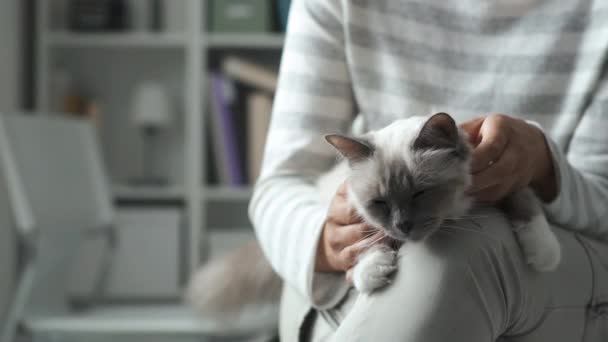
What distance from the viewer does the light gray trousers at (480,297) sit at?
687mm

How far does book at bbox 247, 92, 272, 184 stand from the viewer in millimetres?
2281

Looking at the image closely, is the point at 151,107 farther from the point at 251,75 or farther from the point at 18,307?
the point at 18,307

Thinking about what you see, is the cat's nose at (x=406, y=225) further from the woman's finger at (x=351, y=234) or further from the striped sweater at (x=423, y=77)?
the striped sweater at (x=423, y=77)

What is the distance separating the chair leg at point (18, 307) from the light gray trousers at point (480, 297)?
41.8 inches

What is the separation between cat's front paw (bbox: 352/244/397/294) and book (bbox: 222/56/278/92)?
1.56m

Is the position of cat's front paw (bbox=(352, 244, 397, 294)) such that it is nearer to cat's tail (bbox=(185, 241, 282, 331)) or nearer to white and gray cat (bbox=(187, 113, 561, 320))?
white and gray cat (bbox=(187, 113, 561, 320))

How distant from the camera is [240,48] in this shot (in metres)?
2.51

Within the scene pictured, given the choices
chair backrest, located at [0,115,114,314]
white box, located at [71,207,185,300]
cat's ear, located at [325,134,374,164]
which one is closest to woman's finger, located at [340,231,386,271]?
cat's ear, located at [325,134,374,164]

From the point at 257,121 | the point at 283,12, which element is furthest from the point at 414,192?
the point at 283,12

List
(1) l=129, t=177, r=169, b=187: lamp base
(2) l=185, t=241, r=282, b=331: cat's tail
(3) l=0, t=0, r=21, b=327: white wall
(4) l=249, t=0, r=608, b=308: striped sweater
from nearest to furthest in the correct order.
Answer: (4) l=249, t=0, r=608, b=308: striped sweater
(2) l=185, t=241, r=282, b=331: cat's tail
(3) l=0, t=0, r=21, b=327: white wall
(1) l=129, t=177, r=169, b=187: lamp base

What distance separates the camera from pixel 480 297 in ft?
2.31

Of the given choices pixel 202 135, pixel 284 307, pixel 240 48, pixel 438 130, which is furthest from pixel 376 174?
pixel 240 48

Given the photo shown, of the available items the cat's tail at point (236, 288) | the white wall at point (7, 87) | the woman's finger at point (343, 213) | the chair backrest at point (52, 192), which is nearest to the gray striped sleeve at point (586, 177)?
the woman's finger at point (343, 213)

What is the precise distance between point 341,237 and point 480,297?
0.71 feet
